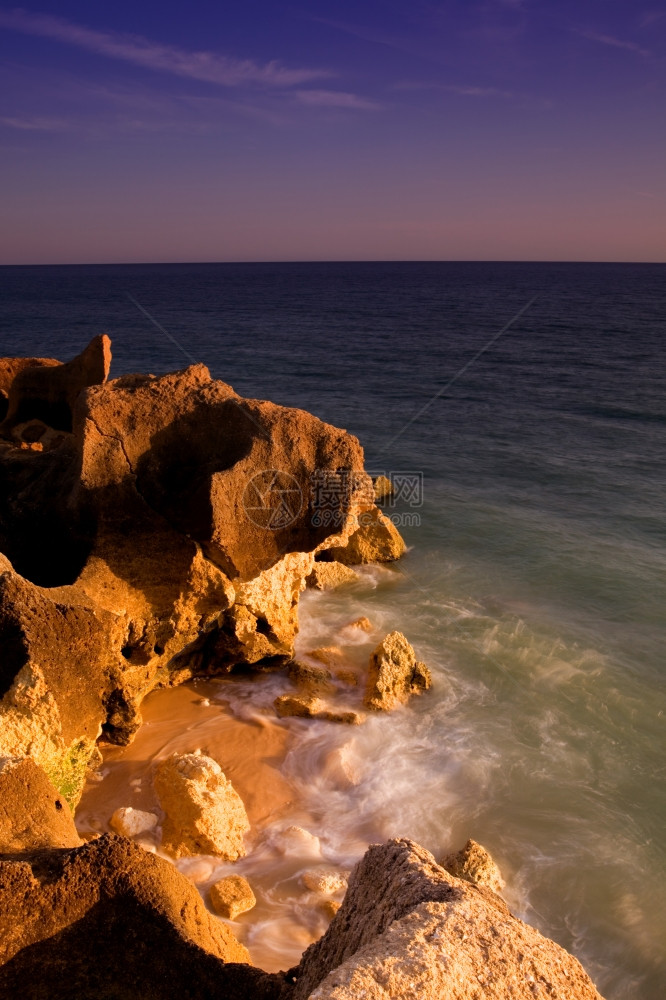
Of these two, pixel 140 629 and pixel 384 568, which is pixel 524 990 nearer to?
pixel 140 629

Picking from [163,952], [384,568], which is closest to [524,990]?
[163,952]

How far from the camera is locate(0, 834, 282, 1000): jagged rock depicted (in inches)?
137

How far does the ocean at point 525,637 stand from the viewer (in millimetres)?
7410

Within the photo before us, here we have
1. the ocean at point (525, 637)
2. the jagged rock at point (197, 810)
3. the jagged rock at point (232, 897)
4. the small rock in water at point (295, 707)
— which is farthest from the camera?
the small rock in water at point (295, 707)

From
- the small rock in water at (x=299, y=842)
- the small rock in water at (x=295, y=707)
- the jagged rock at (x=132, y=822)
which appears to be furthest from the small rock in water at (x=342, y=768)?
the jagged rock at (x=132, y=822)

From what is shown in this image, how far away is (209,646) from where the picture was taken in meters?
8.95

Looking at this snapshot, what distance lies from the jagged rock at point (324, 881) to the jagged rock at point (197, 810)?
2.40 ft

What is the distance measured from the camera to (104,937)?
3.65m

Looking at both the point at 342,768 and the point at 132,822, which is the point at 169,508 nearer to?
the point at 132,822

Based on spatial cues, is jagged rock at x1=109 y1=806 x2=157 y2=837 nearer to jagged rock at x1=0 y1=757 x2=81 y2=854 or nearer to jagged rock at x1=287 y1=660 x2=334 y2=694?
jagged rock at x1=0 y1=757 x2=81 y2=854

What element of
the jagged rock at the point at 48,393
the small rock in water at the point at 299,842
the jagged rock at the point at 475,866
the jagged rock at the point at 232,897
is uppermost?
the jagged rock at the point at 48,393

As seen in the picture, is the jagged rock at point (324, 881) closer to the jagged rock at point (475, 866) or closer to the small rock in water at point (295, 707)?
the jagged rock at point (475, 866)

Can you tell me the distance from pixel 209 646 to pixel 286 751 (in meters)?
1.67

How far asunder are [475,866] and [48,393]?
9.27 m
